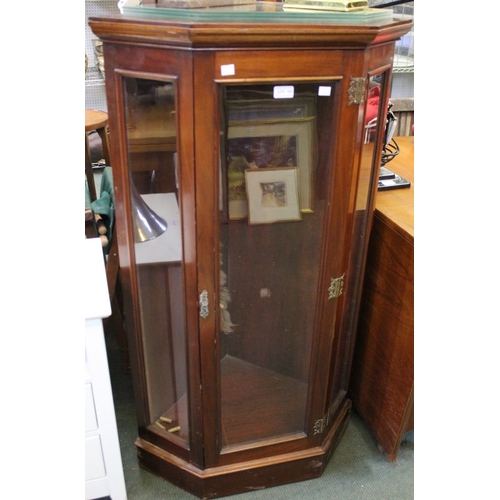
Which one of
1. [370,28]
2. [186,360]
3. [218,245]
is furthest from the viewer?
[186,360]

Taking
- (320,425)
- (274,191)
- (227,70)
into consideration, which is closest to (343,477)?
(320,425)

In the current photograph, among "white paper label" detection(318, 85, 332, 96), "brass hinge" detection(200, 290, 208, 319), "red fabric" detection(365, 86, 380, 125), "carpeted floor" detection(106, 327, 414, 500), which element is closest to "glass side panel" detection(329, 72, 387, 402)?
"red fabric" detection(365, 86, 380, 125)

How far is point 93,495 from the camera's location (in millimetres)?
1301

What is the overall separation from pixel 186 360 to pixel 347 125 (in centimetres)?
66

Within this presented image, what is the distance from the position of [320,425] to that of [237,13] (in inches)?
41.8

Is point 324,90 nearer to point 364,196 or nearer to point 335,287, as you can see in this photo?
point 364,196

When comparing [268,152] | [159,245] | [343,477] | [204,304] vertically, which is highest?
[268,152]

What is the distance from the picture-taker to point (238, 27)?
0.85 meters

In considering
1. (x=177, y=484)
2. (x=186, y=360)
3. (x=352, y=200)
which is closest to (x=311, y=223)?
(x=352, y=200)

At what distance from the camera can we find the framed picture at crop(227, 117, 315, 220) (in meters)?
1.09

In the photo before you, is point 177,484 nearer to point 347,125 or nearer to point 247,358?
point 247,358

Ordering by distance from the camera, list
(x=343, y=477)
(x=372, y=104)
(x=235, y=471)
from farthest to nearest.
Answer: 1. (x=343, y=477)
2. (x=235, y=471)
3. (x=372, y=104)

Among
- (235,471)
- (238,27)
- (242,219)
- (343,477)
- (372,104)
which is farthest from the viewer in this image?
(343,477)

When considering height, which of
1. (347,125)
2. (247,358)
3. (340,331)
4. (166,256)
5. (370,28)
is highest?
(370,28)
